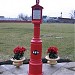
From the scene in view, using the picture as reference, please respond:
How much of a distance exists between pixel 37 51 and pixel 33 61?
282 millimetres

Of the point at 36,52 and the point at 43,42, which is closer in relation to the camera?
the point at 36,52

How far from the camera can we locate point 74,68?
748 centimetres

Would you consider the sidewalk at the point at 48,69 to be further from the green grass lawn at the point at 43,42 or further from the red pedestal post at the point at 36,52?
the green grass lawn at the point at 43,42

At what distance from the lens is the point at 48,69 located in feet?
24.2

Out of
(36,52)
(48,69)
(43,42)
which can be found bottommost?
(43,42)

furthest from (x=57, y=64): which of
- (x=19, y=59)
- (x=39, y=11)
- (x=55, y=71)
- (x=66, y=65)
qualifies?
(x=39, y=11)

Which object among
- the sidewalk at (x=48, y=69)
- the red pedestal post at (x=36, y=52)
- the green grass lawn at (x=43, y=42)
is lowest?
the green grass lawn at (x=43, y=42)

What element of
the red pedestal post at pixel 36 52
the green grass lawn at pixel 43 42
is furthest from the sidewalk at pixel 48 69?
the green grass lawn at pixel 43 42

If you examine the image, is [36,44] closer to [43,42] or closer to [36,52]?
[36,52]

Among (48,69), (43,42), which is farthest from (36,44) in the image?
(43,42)

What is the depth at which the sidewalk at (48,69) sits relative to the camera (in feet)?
22.9

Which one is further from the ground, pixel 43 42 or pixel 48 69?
pixel 48 69

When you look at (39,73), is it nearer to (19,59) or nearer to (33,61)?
(33,61)

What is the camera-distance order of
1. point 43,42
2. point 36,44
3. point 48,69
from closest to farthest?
point 36,44, point 48,69, point 43,42
